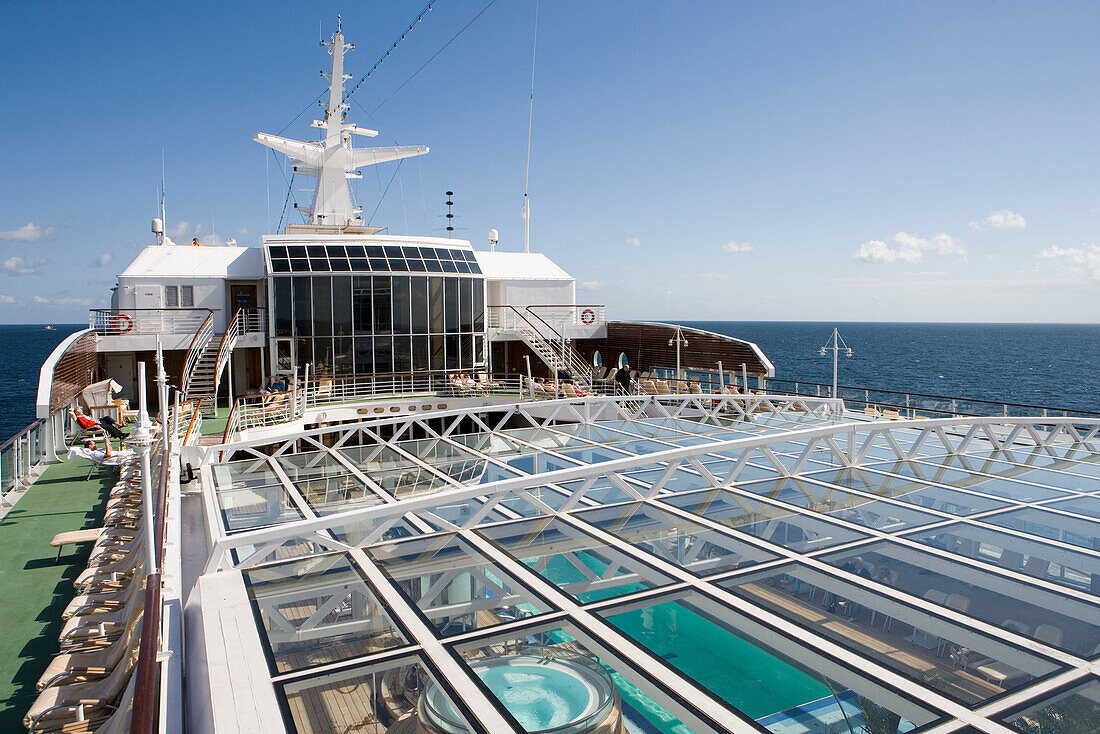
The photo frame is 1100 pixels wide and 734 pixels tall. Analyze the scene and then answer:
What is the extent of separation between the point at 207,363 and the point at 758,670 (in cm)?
2266

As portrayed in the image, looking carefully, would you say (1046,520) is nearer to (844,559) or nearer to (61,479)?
(844,559)

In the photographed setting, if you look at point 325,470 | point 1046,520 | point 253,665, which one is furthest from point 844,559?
point 325,470

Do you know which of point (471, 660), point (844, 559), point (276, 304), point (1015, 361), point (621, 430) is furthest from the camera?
point (1015, 361)

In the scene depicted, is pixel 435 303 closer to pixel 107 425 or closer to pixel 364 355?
pixel 364 355

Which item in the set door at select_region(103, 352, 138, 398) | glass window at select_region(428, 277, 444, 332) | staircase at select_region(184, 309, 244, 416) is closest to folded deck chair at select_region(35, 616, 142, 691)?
staircase at select_region(184, 309, 244, 416)

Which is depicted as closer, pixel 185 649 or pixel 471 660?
pixel 471 660

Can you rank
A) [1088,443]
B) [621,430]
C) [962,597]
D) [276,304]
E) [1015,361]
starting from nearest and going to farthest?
1. [962,597]
2. [1088,443]
3. [621,430]
4. [276,304]
5. [1015,361]

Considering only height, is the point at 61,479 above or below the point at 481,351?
below

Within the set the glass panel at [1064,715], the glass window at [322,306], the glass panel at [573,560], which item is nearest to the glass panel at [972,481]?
the glass panel at [1064,715]

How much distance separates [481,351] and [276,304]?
23.3 ft

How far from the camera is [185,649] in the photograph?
5234 mm

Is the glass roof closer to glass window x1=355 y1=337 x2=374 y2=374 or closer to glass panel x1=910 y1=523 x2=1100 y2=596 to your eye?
glass panel x1=910 y1=523 x2=1100 y2=596

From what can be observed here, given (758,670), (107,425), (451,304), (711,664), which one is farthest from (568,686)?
(451,304)

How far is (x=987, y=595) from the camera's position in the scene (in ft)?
17.2
